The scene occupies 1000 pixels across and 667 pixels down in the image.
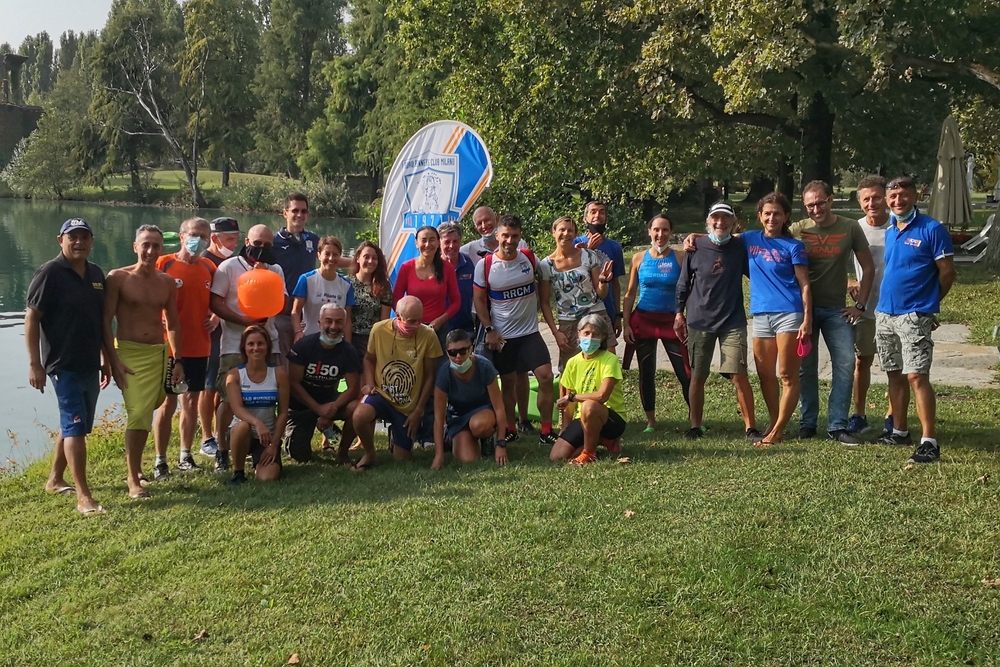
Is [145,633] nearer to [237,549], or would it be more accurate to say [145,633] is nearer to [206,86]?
[237,549]

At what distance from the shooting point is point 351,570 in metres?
4.82

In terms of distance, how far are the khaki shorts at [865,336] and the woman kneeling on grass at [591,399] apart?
2.01 m

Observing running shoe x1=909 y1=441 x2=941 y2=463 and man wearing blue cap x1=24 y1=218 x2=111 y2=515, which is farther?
man wearing blue cap x1=24 y1=218 x2=111 y2=515

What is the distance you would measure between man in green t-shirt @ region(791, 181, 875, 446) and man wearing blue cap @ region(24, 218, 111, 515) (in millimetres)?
4939

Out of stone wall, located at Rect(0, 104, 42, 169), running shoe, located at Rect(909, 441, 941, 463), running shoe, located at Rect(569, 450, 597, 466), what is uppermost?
stone wall, located at Rect(0, 104, 42, 169)

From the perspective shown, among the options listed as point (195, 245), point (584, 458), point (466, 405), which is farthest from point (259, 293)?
point (584, 458)

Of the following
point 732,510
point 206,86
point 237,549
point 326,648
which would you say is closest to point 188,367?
point 237,549

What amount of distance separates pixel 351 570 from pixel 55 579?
168 centimetres

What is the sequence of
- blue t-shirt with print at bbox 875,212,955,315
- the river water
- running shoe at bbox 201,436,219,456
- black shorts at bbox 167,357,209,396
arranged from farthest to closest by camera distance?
the river water
running shoe at bbox 201,436,219,456
black shorts at bbox 167,357,209,396
blue t-shirt with print at bbox 875,212,955,315

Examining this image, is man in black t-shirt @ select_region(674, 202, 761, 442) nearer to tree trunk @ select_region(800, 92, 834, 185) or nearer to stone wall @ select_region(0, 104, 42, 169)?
tree trunk @ select_region(800, 92, 834, 185)

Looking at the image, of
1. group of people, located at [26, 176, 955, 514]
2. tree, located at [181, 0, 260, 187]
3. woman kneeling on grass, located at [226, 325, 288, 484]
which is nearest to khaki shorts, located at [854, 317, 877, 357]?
group of people, located at [26, 176, 955, 514]

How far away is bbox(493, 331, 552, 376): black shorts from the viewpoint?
7.40 m

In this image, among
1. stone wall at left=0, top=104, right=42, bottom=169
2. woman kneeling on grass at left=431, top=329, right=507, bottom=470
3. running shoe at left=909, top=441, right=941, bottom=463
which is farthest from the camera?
stone wall at left=0, top=104, right=42, bottom=169

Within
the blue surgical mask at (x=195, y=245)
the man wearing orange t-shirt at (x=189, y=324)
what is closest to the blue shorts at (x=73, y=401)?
the man wearing orange t-shirt at (x=189, y=324)
